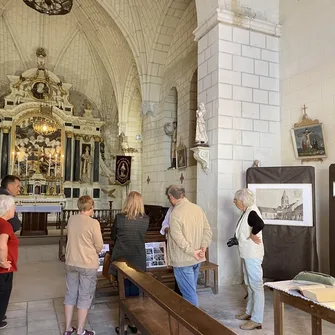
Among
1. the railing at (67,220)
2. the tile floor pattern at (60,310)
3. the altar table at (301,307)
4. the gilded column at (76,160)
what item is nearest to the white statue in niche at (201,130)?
the railing at (67,220)

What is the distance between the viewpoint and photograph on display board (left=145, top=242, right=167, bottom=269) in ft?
15.2

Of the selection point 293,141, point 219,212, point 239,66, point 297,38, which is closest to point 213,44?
point 239,66

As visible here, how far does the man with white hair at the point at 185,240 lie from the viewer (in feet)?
9.94

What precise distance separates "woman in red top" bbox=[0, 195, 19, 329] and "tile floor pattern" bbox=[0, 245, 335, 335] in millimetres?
321

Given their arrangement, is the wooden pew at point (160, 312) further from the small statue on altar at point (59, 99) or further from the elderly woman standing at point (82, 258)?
the small statue on altar at point (59, 99)

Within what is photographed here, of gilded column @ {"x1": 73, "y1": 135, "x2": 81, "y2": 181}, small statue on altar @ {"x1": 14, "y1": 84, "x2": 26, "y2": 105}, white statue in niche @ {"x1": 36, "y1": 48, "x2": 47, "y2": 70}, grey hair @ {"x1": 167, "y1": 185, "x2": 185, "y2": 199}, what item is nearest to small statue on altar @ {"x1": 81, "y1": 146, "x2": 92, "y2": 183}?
gilded column @ {"x1": 73, "y1": 135, "x2": 81, "y2": 181}

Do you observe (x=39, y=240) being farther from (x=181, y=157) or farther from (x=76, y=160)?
(x=76, y=160)

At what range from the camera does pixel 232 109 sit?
18.2 ft

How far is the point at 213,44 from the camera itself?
18.6 ft

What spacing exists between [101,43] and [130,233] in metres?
11.2

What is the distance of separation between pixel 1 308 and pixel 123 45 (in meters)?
10.0

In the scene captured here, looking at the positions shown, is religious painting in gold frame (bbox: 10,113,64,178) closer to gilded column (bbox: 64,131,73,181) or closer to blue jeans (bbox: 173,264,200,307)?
gilded column (bbox: 64,131,73,181)

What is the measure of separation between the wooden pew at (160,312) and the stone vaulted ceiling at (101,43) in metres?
7.76

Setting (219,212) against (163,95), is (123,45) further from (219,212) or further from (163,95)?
(219,212)
